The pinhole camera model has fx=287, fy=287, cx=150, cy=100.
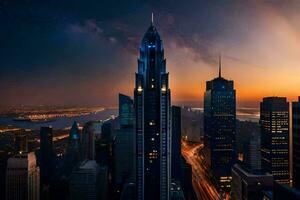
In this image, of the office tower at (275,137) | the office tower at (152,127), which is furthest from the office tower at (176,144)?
the office tower at (152,127)

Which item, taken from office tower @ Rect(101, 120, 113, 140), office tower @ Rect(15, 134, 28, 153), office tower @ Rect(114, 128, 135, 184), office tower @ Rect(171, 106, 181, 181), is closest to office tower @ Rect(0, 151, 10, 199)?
office tower @ Rect(15, 134, 28, 153)

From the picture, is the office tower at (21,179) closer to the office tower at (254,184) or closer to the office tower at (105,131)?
the office tower at (254,184)

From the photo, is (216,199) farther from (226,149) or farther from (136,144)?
(136,144)

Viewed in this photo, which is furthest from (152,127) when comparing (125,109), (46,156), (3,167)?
(125,109)

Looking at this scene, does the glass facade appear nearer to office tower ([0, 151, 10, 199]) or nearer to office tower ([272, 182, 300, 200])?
office tower ([272, 182, 300, 200])

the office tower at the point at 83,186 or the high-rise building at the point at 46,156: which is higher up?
the high-rise building at the point at 46,156

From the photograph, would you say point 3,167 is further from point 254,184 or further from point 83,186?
point 254,184
